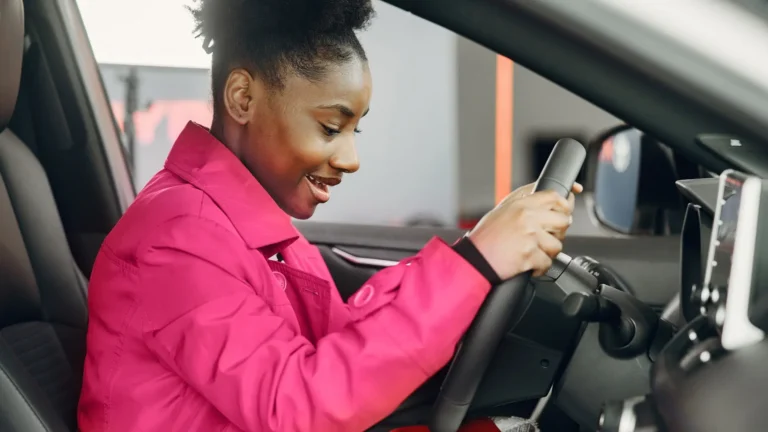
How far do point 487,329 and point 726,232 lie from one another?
25 centimetres

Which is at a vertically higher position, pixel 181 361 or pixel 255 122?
pixel 255 122

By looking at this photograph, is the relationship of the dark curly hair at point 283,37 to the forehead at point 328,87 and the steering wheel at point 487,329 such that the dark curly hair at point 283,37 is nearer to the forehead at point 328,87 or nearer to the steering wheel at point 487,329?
the forehead at point 328,87

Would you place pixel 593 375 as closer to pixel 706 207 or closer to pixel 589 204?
pixel 706 207

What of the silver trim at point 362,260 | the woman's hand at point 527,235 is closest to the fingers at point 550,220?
the woman's hand at point 527,235

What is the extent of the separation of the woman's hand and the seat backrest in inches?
22.1

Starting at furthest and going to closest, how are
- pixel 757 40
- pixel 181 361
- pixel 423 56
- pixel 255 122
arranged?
pixel 423 56, pixel 255 122, pixel 181 361, pixel 757 40

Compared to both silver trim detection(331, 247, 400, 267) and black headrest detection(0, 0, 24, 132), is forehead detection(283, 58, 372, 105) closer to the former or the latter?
black headrest detection(0, 0, 24, 132)

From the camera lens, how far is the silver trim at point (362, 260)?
186 centimetres

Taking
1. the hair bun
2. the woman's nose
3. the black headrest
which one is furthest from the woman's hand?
the black headrest

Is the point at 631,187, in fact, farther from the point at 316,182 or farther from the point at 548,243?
the point at 548,243

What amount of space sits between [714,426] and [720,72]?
0.25 meters

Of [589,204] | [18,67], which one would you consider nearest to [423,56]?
[589,204]

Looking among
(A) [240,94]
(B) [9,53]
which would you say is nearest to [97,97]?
(B) [9,53]

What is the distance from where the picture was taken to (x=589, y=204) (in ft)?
5.98
